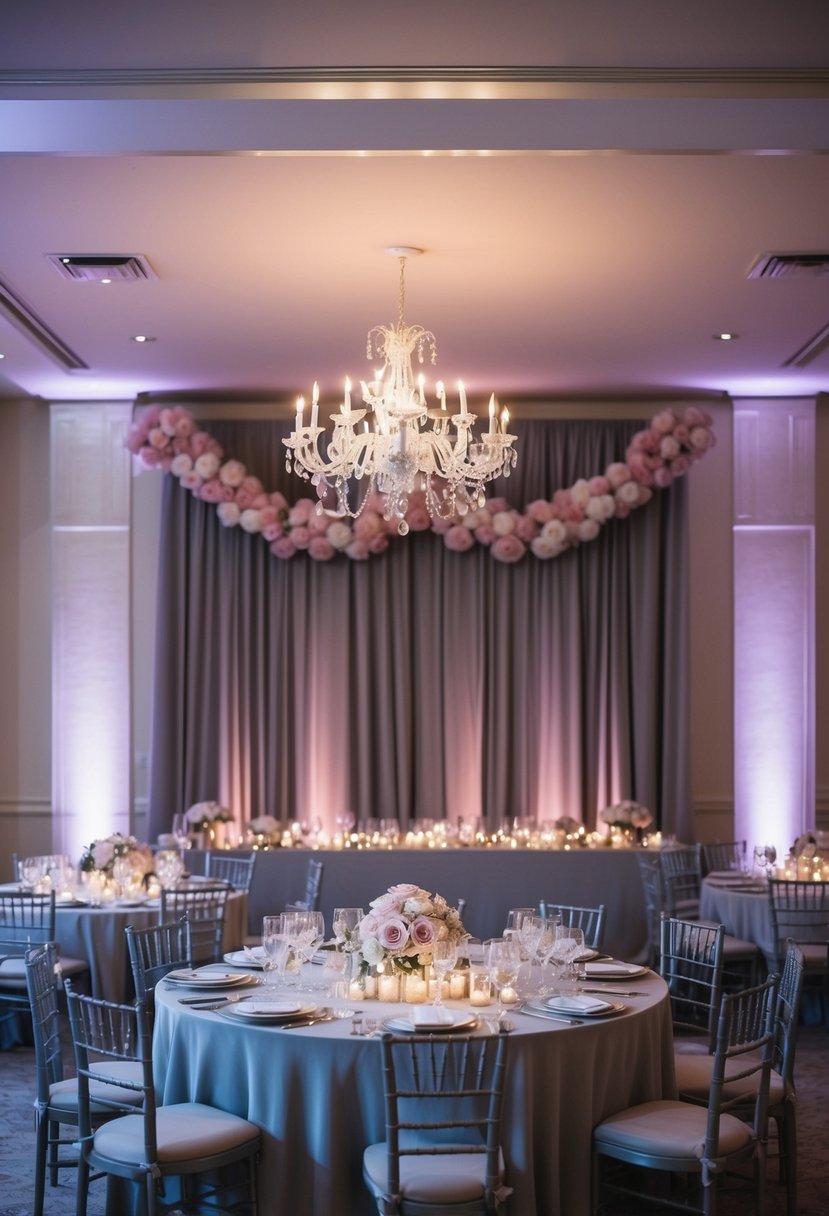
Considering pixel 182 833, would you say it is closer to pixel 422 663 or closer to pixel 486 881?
pixel 486 881

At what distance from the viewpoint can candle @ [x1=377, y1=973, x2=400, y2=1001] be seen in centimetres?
483

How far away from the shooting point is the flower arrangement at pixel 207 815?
9.55 m

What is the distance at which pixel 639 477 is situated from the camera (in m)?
9.85

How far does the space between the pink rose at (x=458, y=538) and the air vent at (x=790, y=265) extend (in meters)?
3.36

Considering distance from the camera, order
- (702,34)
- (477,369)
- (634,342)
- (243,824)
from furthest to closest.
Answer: (243,824) < (477,369) < (634,342) < (702,34)

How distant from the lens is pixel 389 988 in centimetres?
484

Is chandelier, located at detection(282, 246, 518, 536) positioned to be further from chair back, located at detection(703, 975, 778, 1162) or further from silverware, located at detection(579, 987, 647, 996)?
chair back, located at detection(703, 975, 778, 1162)

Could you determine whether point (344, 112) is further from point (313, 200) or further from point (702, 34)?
point (702, 34)

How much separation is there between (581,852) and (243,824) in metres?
2.67

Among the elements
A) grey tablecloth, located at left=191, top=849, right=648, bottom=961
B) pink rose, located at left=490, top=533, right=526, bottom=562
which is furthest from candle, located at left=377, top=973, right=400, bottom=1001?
pink rose, located at left=490, top=533, right=526, bottom=562

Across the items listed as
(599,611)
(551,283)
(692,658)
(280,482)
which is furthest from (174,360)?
(692,658)

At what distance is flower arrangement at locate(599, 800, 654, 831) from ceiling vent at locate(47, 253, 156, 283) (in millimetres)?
4706

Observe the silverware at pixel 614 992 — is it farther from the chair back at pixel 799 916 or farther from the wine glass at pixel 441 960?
the chair back at pixel 799 916

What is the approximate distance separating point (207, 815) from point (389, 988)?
16.0 feet
